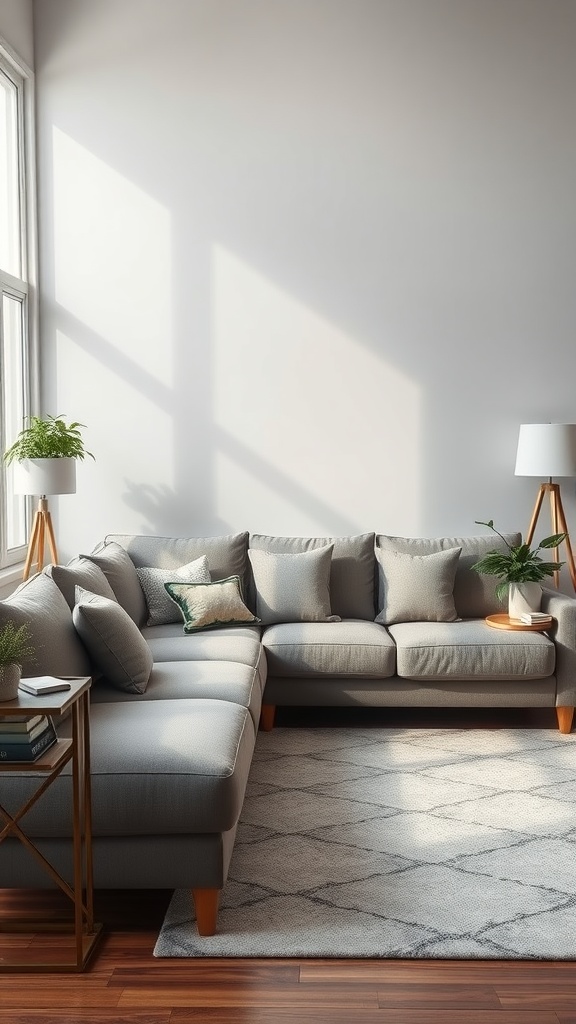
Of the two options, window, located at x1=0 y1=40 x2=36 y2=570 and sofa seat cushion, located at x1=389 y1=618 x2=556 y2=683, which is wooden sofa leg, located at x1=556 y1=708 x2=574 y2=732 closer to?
sofa seat cushion, located at x1=389 y1=618 x2=556 y2=683

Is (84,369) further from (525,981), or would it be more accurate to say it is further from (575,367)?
(525,981)

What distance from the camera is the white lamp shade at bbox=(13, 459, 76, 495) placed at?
4.99 meters

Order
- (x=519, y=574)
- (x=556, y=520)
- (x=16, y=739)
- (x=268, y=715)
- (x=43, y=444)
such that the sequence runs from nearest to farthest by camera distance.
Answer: (x=16, y=739) < (x=268, y=715) < (x=519, y=574) < (x=43, y=444) < (x=556, y=520)

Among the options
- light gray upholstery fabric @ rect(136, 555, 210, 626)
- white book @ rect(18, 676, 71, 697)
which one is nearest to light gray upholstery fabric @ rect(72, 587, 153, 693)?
white book @ rect(18, 676, 71, 697)

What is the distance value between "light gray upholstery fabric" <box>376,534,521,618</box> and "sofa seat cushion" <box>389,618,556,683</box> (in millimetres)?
559

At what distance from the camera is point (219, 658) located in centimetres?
433

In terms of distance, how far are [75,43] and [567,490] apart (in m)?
4.01

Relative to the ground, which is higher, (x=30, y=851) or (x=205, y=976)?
(x=30, y=851)

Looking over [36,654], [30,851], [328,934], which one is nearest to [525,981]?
[328,934]

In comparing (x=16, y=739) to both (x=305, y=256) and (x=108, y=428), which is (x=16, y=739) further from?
(x=305, y=256)

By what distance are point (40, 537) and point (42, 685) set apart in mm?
2869

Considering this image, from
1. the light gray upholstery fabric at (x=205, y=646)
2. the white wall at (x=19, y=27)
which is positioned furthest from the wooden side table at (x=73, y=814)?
the white wall at (x=19, y=27)

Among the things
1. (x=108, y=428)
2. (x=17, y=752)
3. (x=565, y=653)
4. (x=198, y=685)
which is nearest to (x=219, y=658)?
(x=198, y=685)

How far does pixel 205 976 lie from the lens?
8.36 feet
